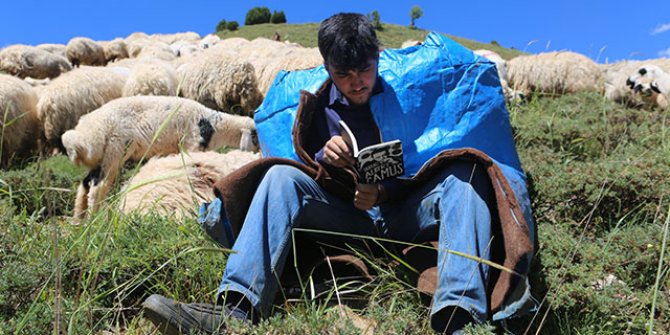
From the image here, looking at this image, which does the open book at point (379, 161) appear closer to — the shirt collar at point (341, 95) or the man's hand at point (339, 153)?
the man's hand at point (339, 153)

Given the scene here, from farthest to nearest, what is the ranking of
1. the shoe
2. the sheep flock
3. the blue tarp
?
the sheep flock < the blue tarp < the shoe

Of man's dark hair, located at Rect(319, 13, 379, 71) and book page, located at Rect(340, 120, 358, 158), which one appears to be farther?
man's dark hair, located at Rect(319, 13, 379, 71)

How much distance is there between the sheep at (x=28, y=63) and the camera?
14.6 meters

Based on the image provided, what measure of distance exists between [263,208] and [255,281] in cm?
35

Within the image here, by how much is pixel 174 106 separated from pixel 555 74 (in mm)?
6751

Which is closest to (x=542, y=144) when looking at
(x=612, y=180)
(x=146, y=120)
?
(x=612, y=180)

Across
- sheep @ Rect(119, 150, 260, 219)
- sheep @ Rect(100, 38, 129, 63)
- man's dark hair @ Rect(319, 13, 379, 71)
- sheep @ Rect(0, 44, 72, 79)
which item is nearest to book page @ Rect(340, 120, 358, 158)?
man's dark hair @ Rect(319, 13, 379, 71)

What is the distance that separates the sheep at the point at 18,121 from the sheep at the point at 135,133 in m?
2.12

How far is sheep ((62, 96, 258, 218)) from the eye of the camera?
5995mm

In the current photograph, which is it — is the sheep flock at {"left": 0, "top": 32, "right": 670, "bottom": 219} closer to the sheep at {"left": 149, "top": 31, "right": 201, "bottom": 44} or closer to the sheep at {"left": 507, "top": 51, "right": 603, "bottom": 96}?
the sheep at {"left": 507, "top": 51, "right": 603, "bottom": 96}

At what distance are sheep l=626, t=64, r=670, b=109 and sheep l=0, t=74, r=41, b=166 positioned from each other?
28.2 feet

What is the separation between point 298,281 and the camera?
2.79m

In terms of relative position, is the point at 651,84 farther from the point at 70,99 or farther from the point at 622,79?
the point at 70,99

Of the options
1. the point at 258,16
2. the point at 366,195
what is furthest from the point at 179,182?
the point at 258,16
